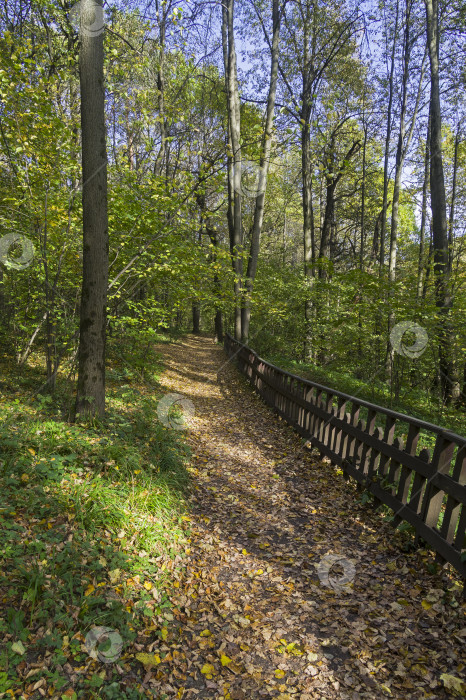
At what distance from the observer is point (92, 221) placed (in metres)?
5.18

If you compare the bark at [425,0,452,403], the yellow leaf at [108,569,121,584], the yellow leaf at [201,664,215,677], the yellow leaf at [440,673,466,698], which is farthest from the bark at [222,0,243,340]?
the yellow leaf at [440,673,466,698]

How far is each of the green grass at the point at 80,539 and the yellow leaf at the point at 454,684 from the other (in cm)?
193

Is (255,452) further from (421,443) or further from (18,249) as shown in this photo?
(18,249)

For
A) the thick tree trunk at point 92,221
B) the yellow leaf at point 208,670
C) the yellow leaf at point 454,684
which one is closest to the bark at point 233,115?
the thick tree trunk at point 92,221

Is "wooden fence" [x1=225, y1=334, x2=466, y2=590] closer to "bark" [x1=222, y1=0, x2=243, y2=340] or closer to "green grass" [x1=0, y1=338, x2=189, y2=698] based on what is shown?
"green grass" [x1=0, y1=338, x2=189, y2=698]

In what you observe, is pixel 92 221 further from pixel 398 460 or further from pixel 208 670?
pixel 208 670

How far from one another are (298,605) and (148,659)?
1333 mm

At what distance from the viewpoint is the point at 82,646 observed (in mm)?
2588

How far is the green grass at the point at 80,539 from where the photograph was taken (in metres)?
2.50

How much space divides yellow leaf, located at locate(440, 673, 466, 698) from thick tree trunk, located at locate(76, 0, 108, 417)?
452 centimetres

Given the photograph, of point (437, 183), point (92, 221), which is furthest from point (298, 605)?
point (437, 183)

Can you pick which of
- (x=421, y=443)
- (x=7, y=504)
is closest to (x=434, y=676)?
(x=7, y=504)

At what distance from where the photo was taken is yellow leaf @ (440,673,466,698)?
7.98 feet

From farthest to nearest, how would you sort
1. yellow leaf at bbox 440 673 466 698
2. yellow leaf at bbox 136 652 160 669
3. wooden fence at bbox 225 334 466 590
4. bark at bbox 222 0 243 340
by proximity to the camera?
bark at bbox 222 0 243 340, wooden fence at bbox 225 334 466 590, yellow leaf at bbox 136 652 160 669, yellow leaf at bbox 440 673 466 698
